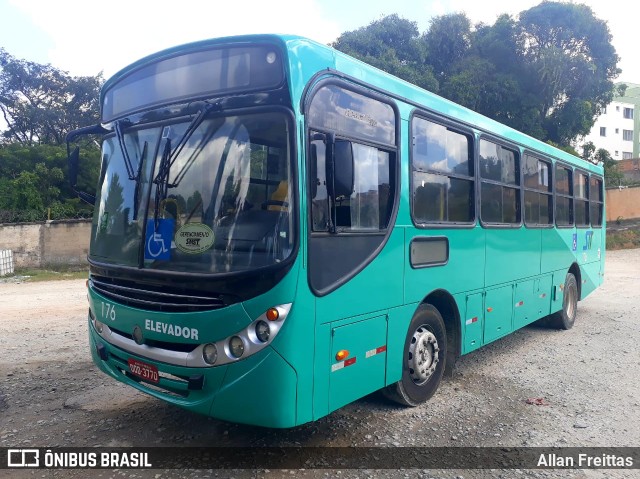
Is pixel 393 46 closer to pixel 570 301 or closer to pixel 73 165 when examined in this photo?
pixel 570 301

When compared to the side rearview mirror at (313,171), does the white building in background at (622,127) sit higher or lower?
higher

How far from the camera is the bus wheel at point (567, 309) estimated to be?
8.25m

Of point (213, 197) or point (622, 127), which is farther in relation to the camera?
point (622, 127)

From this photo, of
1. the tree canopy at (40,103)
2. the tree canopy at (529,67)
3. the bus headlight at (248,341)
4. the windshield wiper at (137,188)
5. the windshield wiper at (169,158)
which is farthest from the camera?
the tree canopy at (40,103)

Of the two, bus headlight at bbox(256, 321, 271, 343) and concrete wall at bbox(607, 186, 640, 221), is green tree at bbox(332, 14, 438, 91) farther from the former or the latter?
bus headlight at bbox(256, 321, 271, 343)

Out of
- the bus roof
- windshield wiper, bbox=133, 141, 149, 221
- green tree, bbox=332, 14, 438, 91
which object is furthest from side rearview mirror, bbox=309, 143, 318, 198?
green tree, bbox=332, 14, 438, 91

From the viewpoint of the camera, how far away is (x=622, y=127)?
53031mm

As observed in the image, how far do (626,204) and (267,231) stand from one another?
29.8 m

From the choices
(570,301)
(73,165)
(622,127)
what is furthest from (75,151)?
(622,127)

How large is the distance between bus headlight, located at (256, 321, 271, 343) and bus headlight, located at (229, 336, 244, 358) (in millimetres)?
127

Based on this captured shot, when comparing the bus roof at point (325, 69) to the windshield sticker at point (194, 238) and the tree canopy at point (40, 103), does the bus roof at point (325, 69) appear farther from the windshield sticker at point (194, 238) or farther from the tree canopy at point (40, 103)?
the tree canopy at point (40, 103)

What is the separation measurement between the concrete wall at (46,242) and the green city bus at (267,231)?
Result: 1742 cm

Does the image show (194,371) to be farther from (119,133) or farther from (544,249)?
(544,249)

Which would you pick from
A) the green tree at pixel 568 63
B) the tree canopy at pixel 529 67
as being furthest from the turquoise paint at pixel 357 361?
the green tree at pixel 568 63
